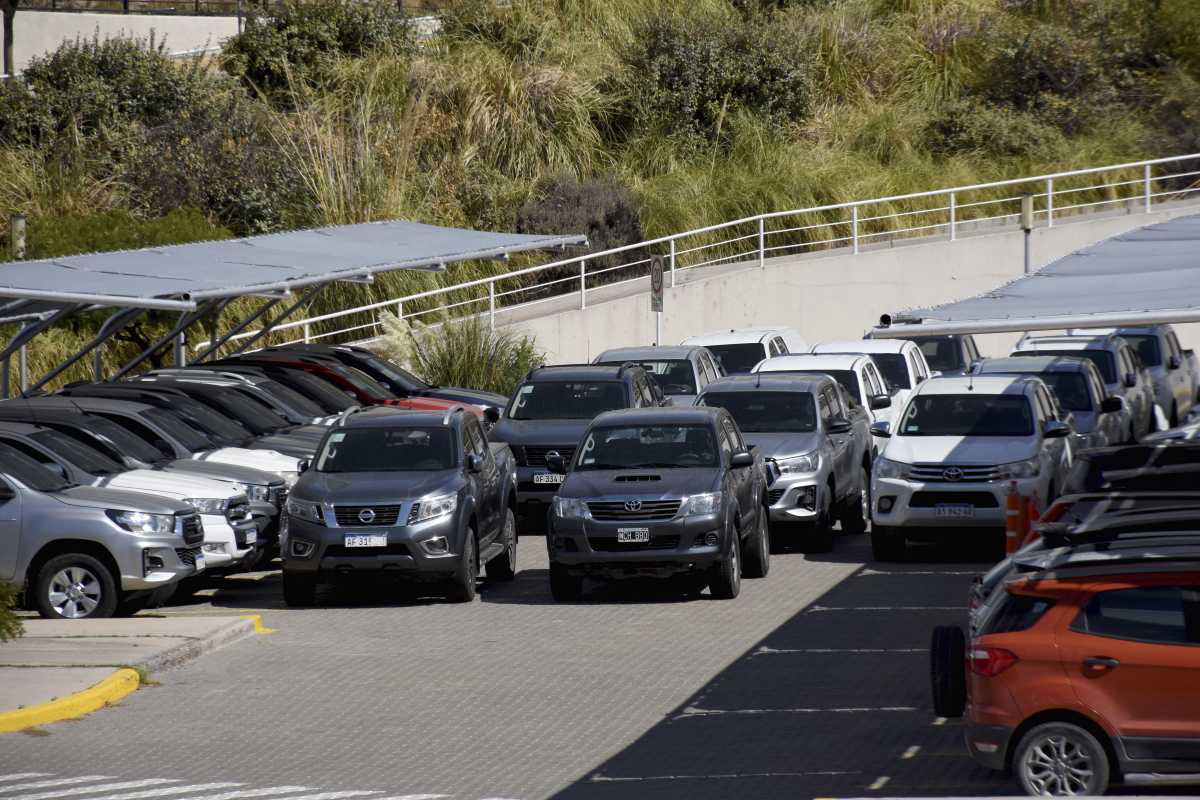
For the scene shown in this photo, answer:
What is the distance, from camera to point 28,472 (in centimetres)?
1658

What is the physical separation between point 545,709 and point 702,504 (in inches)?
177

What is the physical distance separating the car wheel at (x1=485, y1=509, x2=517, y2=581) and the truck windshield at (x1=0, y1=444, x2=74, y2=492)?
4295 mm

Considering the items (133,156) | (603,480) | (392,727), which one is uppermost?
(133,156)

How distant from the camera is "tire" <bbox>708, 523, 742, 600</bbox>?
54.5 feet

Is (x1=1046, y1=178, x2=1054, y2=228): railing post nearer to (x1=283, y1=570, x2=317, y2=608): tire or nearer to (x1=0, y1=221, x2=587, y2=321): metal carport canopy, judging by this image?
(x1=0, y1=221, x2=587, y2=321): metal carport canopy

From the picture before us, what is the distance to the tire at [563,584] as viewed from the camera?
16969 mm

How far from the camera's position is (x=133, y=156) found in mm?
36031

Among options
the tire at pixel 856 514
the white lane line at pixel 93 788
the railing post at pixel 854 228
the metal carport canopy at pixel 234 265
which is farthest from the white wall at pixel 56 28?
the white lane line at pixel 93 788

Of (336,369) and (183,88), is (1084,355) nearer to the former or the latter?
(336,369)

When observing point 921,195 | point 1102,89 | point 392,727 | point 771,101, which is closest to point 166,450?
point 392,727

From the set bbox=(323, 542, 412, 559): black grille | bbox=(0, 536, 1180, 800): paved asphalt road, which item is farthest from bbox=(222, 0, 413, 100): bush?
bbox=(0, 536, 1180, 800): paved asphalt road

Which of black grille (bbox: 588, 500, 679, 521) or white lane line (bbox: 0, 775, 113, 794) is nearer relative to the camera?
white lane line (bbox: 0, 775, 113, 794)

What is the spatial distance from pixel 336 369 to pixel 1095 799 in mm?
17579

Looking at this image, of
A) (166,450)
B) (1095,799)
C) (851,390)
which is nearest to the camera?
(1095,799)
